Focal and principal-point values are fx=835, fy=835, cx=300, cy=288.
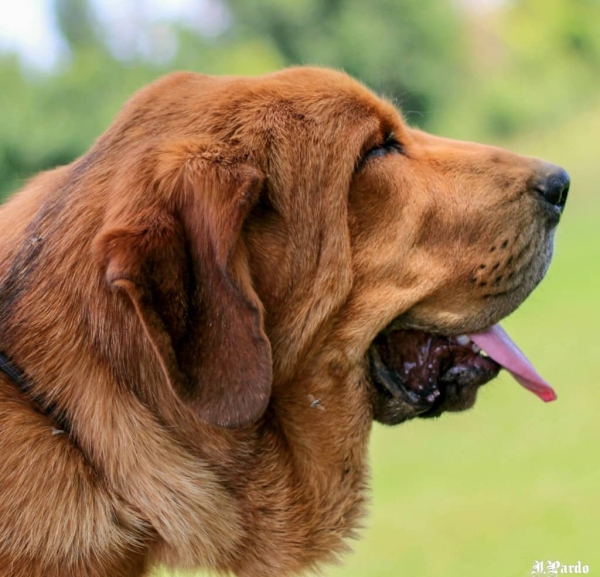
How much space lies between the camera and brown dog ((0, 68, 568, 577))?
2.37m

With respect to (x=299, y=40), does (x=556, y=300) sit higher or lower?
lower

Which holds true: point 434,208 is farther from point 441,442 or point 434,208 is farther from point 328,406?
point 441,442

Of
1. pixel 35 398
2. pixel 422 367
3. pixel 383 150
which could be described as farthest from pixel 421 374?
pixel 35 398

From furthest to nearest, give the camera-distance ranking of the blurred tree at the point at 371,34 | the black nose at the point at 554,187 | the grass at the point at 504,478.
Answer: the blurred tree at the point at 371,34 → the grass at the point at 504,478 → the black nose at the point at 554,187

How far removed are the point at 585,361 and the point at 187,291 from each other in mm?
8513

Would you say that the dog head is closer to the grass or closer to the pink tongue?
the pink tongue

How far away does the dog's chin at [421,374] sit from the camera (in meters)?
2.96

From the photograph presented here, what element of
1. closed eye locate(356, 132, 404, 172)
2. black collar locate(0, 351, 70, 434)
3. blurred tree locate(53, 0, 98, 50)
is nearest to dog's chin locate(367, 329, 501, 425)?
closed eye locate(356, 132, 404, 172)

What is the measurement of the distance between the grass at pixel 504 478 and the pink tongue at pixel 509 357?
0.25 m

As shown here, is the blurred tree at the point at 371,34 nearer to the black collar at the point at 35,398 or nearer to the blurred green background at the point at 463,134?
the blurred green background at the point at 463,134

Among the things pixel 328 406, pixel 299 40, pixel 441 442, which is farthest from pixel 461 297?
pixel 299 40

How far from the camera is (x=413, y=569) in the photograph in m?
5.72

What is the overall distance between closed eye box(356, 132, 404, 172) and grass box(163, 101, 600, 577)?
1073mm

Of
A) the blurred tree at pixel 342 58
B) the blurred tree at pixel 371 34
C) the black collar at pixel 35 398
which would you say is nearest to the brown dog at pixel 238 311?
the black collar at pixel 35 398
